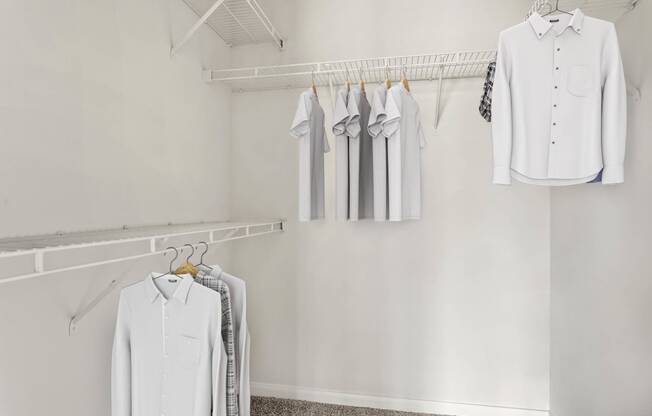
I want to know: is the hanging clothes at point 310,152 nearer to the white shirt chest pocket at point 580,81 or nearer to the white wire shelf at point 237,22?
the white wire shelf at point 237,22

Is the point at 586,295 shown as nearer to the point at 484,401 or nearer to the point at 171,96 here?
the point at 484,401

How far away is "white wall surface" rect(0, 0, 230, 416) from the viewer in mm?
1083

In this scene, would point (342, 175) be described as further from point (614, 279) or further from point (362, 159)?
point (614, 279)

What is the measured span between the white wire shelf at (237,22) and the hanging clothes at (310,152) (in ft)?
1.80

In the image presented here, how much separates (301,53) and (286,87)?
230 mm

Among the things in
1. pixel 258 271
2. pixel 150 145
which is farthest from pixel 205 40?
pixel 258 271

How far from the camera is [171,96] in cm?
183

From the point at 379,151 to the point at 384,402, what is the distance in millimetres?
1508

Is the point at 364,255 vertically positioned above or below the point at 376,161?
below

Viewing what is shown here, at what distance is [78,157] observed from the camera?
129cm

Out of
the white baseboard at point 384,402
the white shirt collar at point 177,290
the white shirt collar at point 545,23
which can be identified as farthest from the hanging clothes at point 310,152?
the white baseboard at point 384,402

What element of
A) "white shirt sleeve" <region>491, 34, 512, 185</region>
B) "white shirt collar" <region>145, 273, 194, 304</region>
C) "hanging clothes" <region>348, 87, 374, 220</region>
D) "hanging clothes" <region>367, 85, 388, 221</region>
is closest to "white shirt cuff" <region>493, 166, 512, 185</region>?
"white shirt sleeve" <region>491, 34, 512, 185</region>

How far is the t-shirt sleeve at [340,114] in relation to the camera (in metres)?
1.84

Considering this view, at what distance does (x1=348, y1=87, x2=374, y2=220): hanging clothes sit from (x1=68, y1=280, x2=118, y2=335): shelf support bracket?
112cm
